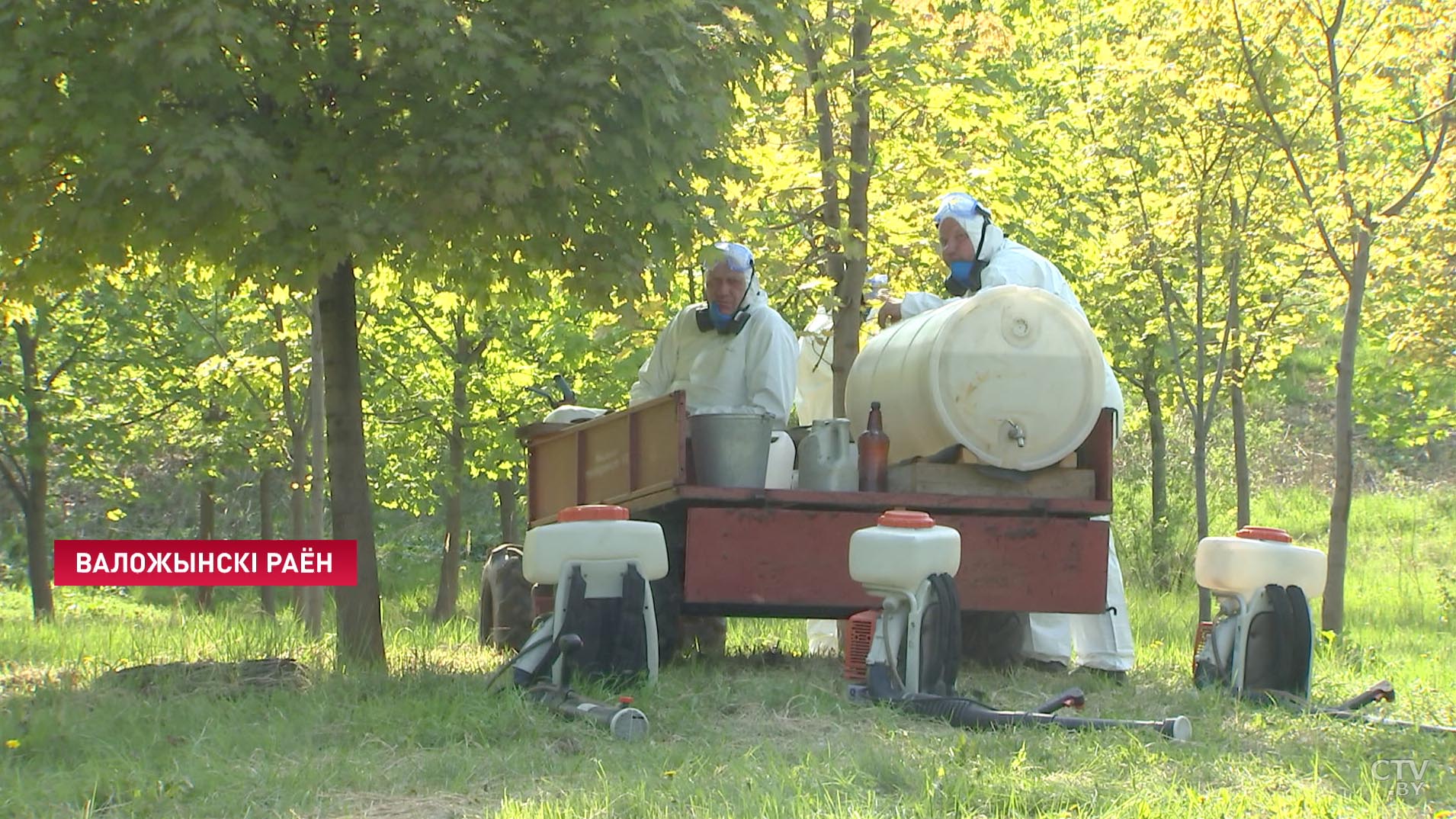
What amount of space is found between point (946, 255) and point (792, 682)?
3114 millimetres

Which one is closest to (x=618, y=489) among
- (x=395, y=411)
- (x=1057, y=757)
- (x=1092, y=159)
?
(x=1057, y=757)

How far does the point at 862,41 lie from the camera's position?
12398mm

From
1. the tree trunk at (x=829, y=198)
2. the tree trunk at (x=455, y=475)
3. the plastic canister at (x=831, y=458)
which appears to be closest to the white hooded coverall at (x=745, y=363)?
the plastic canister at (x=831, y=458)

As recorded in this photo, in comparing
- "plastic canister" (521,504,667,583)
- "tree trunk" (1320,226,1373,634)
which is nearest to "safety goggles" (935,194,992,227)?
"plastic canister" (521,504,667,583)

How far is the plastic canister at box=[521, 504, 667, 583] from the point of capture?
24.3 ft

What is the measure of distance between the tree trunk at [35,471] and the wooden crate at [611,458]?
11.2 metres

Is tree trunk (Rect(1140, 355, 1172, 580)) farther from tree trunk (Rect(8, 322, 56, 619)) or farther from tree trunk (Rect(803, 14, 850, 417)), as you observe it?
tree trunk (Rect(8, 322, 56, 619))

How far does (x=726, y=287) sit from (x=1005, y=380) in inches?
83.3

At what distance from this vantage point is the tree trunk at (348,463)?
31.2 feet

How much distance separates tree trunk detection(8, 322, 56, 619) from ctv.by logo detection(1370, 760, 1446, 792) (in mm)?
17164

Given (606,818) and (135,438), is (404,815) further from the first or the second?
(135,438)

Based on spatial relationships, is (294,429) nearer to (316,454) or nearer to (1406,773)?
(316,454)

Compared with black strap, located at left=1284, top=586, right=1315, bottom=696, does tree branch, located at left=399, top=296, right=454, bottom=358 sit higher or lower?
higher

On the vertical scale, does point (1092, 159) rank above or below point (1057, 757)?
above
